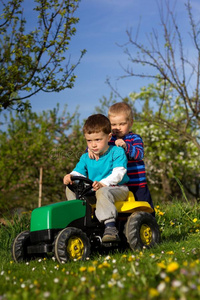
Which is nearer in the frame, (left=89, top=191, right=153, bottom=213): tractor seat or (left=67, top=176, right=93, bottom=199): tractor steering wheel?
(left=67, top=176, right=93, bottom=199): tractor steering wheel

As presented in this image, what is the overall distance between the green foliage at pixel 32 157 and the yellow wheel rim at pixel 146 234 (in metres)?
9.66

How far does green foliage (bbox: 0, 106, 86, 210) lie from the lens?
50.8 feet

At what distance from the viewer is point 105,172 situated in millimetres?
4941

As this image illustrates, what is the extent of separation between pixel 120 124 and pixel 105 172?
0.76m

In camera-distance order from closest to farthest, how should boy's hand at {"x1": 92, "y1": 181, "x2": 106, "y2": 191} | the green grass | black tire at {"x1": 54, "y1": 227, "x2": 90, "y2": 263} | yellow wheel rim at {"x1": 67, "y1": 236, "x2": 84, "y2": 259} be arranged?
1. the green grass
2. black tire at {"x1": 54, "y1": 227, "x2": 90, "y2": 263}
3. yellow wheel rim at {"x1": 67, "y1": 236, "x2": 84, "y2": 259}
4. boy's hand at {"x1": 92, "y1": 181, "x2": 106, "y2": 191}

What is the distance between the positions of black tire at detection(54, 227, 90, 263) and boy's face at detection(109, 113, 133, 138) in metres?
1.56

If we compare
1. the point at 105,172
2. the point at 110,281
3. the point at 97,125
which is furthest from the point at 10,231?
the point at 110,281

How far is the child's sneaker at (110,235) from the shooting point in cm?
446

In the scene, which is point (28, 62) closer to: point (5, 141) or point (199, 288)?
point (199, 288)

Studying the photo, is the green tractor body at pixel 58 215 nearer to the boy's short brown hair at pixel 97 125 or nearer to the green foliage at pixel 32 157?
the boy's short brown hair at pixel 97 125

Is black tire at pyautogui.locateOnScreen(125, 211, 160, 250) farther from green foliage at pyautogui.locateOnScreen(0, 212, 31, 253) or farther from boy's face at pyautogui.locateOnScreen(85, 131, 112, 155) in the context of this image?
green foliage at pyautogui.locateOnScreen(0, 212, 31, 253)

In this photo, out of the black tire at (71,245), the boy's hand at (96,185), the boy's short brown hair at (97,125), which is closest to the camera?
the black tire at (71,245)

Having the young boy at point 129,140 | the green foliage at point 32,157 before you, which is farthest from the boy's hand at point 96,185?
the green foliage at point 32,157

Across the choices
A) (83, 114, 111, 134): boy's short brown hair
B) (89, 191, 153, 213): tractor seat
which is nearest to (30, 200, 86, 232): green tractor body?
(89, 191, 153, 213): tractor seat
